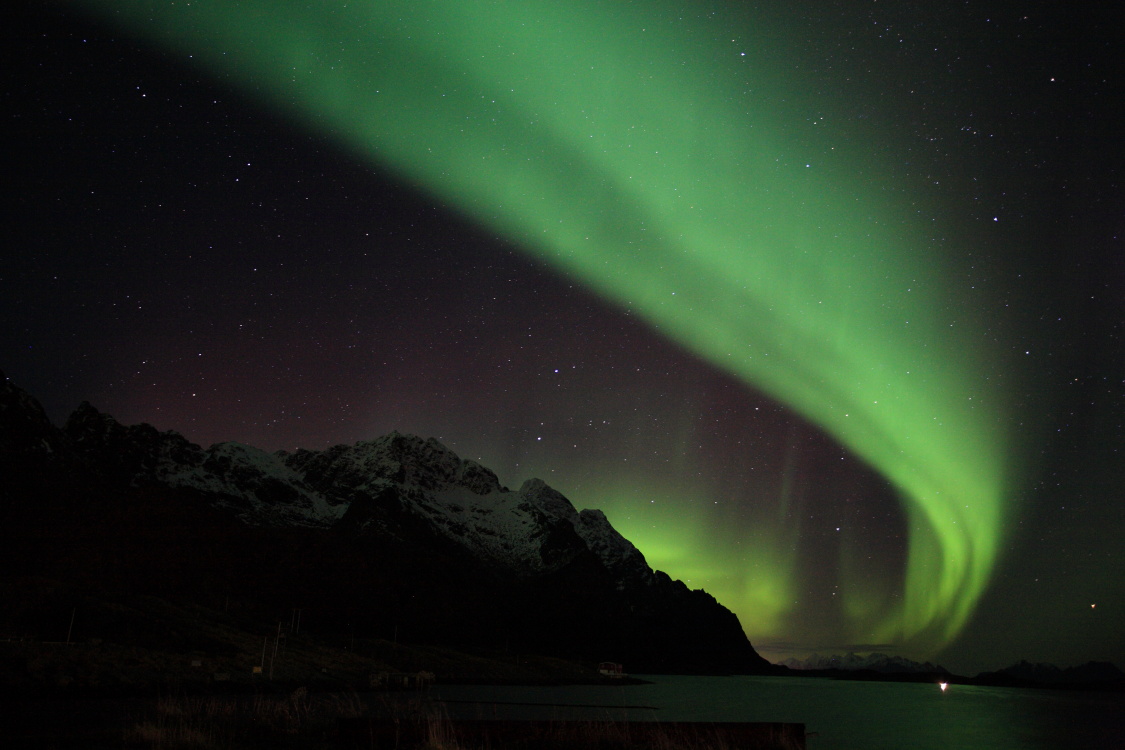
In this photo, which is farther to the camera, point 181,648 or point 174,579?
point 174,579

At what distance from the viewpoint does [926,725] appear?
73375mm

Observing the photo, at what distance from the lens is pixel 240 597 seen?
176m

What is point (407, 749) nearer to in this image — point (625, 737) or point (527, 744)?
point (527, 744)

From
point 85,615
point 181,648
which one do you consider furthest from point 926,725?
point 85,615

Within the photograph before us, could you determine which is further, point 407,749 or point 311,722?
point 311,722

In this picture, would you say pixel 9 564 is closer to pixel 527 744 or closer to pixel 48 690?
pixel 48 690

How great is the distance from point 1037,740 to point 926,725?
41.2ft

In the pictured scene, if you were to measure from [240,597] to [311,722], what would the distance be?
16785 centimetres

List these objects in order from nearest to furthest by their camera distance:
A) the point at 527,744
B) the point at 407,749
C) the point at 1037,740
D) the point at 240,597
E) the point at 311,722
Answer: the point at 407,749 < the point at 527,744 < the point at 311,722 < the point at 1037,740 < the point at 240,597

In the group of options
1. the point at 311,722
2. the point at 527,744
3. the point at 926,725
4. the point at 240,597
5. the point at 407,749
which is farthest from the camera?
the point at 240,597

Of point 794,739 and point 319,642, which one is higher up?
point 794,739

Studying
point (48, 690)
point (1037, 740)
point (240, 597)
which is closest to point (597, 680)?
point (240, 597)

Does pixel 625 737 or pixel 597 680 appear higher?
pixel 625 737

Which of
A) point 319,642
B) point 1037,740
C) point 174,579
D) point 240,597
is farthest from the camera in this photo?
point 240,597
